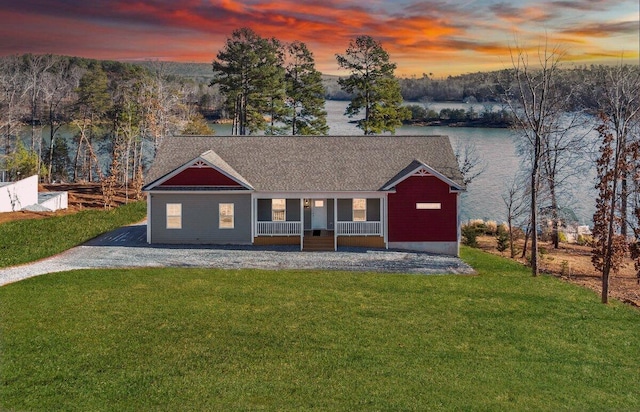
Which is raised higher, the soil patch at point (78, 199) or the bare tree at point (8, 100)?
the bare tree at point (8, 100)

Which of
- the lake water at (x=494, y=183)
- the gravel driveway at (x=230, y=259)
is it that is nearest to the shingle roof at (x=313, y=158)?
the gravel driveway at (x=230, y=259)

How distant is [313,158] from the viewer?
24.5 meters

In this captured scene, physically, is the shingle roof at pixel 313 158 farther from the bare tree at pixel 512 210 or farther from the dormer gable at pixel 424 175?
the bare tree at pixel 512 210

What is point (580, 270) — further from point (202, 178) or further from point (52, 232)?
point (52, 232)

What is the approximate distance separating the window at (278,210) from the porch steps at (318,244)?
1.50 metres

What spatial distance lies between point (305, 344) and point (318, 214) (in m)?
11.8

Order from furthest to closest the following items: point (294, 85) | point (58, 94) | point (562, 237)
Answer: point (58, 94), point (294, 85), point (562, 237)

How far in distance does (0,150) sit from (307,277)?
41805mm

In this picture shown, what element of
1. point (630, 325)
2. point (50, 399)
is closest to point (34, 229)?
point (50, 399)

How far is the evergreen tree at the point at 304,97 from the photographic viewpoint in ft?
134

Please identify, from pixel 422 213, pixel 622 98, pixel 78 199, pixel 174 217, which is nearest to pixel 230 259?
pixel 174 217

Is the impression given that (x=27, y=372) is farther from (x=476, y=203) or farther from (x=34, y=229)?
(x=476, y=203)

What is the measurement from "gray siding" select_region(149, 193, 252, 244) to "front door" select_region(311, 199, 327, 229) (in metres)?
2.90

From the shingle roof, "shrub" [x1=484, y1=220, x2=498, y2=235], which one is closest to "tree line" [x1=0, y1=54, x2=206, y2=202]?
the shingle roof
